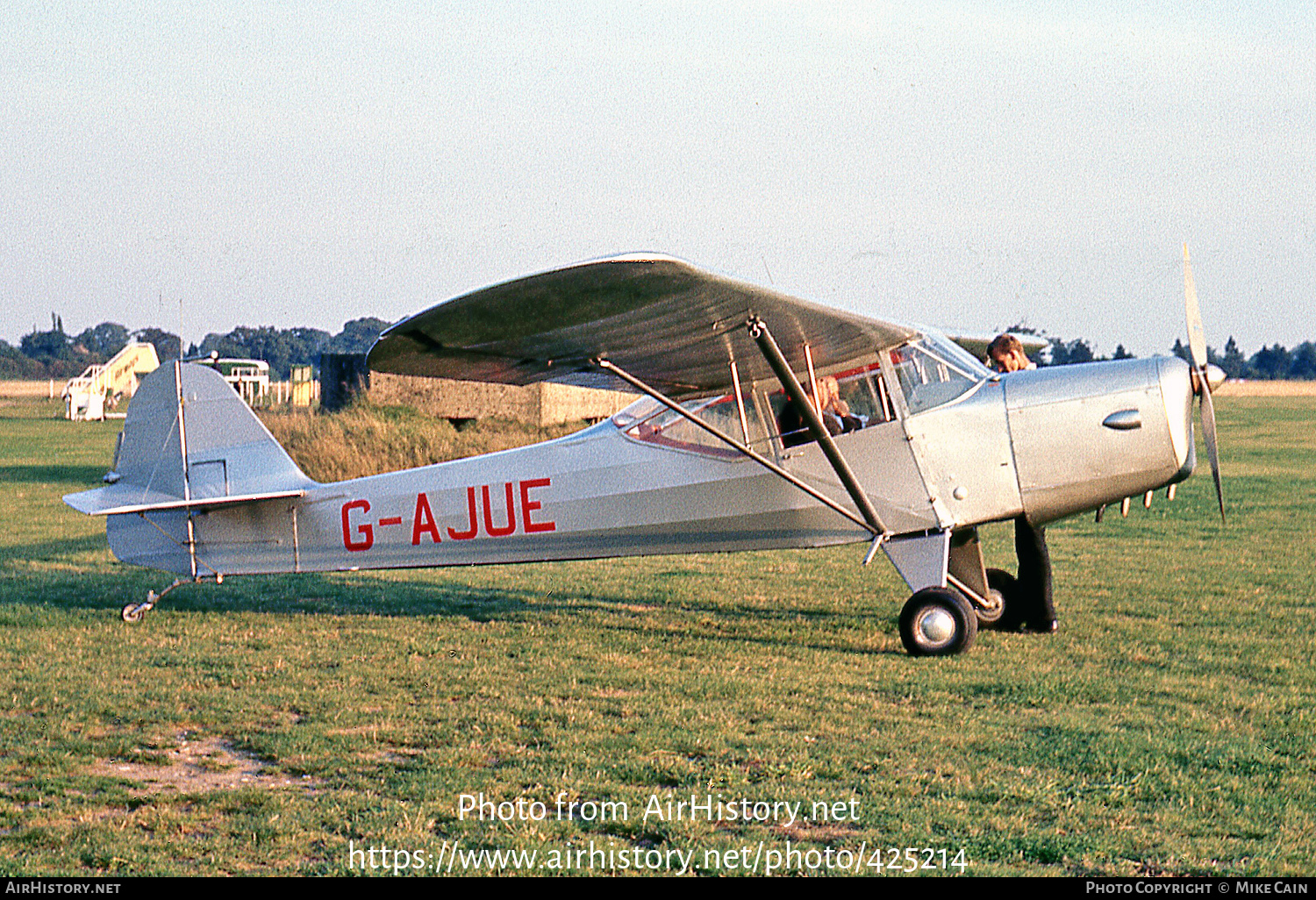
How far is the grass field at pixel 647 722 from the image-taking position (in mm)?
4285

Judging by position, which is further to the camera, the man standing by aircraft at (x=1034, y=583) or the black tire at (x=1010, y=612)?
the black tire at (x=1010, y=612)

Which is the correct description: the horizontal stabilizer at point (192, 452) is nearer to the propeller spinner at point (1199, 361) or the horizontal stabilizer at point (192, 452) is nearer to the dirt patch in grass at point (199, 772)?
the dirt patch in grass at point (199, 772)

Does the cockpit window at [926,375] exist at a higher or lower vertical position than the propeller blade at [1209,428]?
higher

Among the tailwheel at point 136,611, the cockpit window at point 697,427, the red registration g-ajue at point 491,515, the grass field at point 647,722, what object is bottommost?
the grass field at point 647,722

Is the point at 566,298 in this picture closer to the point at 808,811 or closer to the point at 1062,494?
the point at 808,811

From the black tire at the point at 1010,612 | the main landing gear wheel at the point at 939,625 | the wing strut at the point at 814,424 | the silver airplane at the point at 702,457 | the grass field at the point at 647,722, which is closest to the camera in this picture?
the grass field at the point at 647,722

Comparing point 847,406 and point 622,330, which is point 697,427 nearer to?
point 847,406

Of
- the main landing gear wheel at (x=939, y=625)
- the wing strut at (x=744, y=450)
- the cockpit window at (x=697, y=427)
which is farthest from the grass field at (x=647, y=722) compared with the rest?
the cockpit window at (x=697, y=427)

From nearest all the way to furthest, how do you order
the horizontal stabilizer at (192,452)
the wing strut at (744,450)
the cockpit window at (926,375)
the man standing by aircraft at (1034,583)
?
1. the wing strut at (744,450)
2. the cockpit window at (926,375)
3. the man standing by aircraft at (1034,583)
4. the horizontal stabilizer at (192,452)

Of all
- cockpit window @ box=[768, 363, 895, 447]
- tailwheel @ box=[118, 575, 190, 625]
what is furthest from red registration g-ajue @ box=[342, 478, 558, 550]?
tailwheel @ box=[118, 575, 190, 625]

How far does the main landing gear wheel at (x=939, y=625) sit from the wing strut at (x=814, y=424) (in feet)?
1.93

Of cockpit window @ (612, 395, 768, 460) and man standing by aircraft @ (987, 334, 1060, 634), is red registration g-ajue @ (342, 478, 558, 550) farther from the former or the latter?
man standing by aircraft @ (987, 334, 1060, 634)

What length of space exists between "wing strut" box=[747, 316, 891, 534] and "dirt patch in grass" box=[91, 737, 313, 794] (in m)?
3.54
